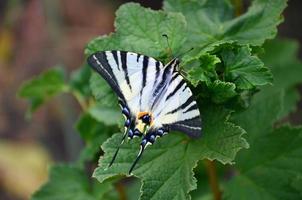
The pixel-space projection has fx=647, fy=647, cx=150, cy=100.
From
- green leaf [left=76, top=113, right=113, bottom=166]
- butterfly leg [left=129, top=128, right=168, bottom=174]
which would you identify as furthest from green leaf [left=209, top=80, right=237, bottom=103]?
green leaf [left=76, top=113, right=113, bottom=166]

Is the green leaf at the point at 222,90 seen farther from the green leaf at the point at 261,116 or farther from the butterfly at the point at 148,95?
the green leaf at the point at 261,116

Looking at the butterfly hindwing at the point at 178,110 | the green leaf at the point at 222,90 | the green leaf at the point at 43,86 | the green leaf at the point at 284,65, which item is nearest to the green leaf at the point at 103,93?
the butterfly hindwing at the point at 178,110

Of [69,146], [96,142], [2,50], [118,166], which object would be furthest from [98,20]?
[118,166]

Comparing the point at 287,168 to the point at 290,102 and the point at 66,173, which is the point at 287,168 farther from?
the point at 66,173

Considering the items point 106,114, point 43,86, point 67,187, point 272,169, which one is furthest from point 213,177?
point 43,86

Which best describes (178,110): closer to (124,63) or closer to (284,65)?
(124,63)
